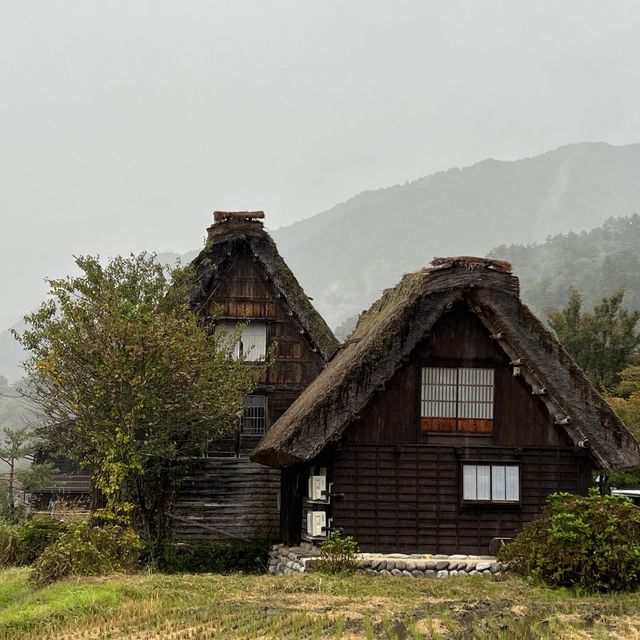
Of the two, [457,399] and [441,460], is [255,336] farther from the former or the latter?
[441,460]

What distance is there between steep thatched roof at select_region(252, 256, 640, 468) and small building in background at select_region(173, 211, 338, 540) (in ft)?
19.7

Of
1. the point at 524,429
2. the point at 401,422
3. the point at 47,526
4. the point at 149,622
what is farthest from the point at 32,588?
the point at 524,429

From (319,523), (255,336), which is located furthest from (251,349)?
(319,523)

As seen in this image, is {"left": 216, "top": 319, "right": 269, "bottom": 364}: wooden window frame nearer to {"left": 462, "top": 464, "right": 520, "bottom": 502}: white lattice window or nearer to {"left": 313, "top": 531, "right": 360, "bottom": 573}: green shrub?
{"left": 462, "top": 464, "right": 520, "bottom": 502}: white lattice window

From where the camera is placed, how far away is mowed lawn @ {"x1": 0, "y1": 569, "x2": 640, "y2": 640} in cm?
1309


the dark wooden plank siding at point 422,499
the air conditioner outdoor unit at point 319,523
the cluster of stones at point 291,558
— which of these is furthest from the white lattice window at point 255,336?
the air conditioner outdoor unit at point 319,523

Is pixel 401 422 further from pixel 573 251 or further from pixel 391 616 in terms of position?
pixel 573 251

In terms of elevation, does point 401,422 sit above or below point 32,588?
above

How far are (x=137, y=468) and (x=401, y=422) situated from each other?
5.87 meters

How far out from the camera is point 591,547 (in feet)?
55.7

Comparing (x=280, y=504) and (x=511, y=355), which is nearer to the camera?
(x=511, y=355)

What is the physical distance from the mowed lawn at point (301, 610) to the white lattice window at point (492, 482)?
550 cm

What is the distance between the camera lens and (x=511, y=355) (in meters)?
23.5

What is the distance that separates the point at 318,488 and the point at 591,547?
7652 millimetres
